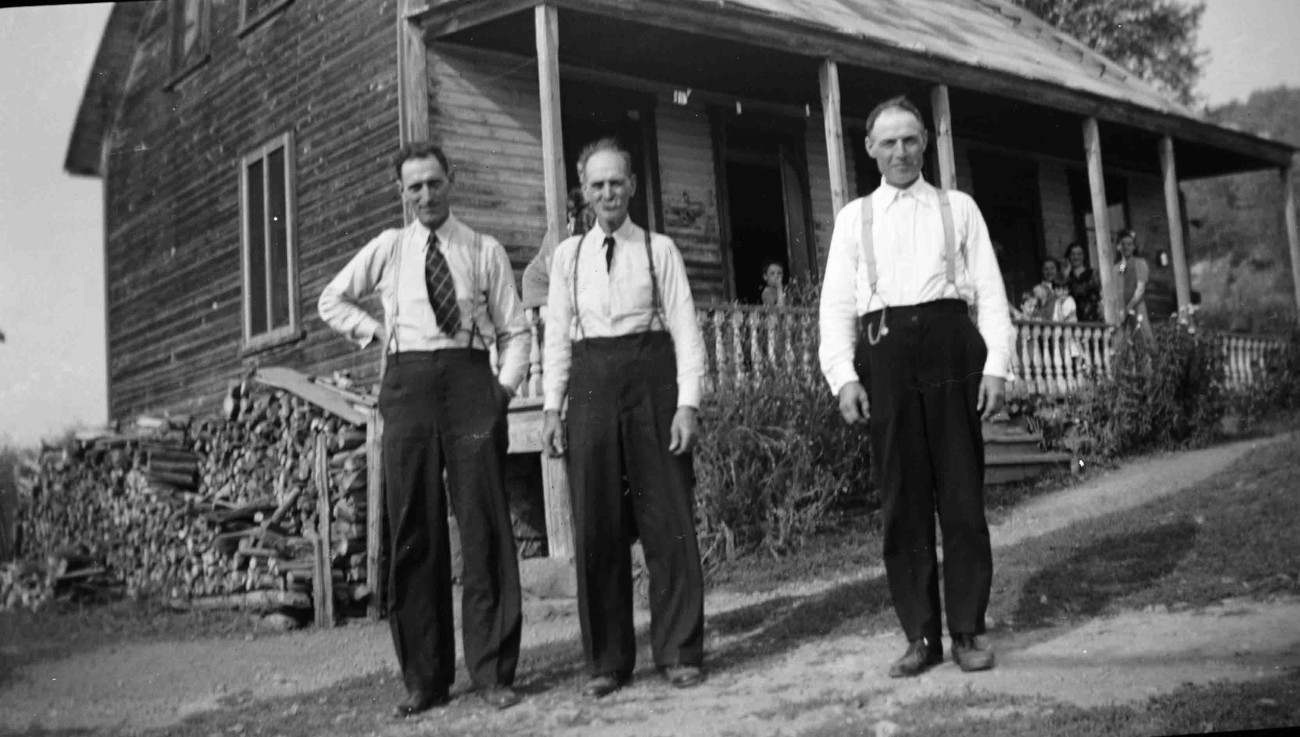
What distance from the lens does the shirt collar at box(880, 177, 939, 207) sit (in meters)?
4.87

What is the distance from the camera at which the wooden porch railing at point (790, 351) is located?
29.3 ft

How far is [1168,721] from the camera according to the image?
4055 mm

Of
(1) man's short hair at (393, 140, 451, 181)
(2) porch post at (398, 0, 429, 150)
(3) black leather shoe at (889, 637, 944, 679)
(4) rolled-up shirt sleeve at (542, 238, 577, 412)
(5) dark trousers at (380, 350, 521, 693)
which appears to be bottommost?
(3) black leather shoe at (889, 637, 944, 679)

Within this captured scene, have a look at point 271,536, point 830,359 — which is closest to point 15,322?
point 271,536

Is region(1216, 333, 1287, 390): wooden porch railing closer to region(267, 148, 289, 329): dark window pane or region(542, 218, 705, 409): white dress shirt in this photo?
region(267, 148, 289, 329): dark window pane

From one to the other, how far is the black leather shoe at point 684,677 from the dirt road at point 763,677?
5cm

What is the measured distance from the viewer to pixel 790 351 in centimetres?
912

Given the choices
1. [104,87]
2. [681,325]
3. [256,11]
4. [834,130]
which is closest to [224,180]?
[256,11]

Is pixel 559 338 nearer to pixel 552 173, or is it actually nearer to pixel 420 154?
pixel 420 154

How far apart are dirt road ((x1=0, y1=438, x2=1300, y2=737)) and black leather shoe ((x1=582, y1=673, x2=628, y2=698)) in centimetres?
4

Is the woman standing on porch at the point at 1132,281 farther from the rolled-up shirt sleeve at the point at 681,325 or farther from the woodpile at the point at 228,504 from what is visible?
the rolled-up shirt sleeve at the point at 681,325

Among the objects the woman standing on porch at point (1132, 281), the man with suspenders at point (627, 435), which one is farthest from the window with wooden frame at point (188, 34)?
the man with suspenders at point (627, 435)

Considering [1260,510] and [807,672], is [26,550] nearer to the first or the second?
[807,672]

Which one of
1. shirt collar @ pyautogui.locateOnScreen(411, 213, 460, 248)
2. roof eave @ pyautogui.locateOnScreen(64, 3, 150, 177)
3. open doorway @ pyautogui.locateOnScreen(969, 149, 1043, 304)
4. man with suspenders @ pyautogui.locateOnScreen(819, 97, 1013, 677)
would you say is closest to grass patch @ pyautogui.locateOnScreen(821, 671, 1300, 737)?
man with suspenders @ pyautogui.locateOnScreen(819, 97, 1013, 677)
